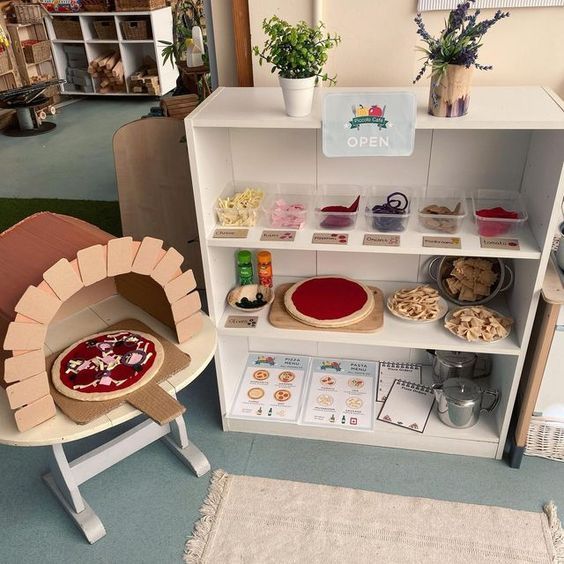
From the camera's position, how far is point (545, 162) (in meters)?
1.88

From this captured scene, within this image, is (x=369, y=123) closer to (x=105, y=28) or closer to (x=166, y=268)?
(x=166, y=268)

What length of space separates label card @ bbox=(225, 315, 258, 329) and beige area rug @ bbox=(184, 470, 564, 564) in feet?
2.05

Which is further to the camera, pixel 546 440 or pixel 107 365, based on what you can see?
pixel 546 440

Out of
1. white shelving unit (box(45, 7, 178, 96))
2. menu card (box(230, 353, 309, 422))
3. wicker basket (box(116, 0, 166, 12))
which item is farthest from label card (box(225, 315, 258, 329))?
wicker basket (box(116, 0, 166, 12))

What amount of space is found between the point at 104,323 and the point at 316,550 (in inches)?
42.0

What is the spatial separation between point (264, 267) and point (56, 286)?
1026mm

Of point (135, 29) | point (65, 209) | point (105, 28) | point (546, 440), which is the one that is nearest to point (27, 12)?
point (105, 28)

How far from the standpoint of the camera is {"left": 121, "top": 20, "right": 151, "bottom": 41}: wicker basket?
22.5ft

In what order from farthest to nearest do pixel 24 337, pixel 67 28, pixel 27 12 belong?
1. pixel 67 28
2. pixel 27 12
3. pixel 24 337

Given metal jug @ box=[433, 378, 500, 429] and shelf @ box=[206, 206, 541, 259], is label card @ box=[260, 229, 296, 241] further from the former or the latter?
metal jug @ box=[433, 378, 500, 429]

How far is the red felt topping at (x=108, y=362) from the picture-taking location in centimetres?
168

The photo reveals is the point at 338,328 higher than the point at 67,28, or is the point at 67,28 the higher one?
the point at 67,28

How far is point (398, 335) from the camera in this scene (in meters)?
2.19

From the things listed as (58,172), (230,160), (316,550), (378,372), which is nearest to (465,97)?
(230,160)
